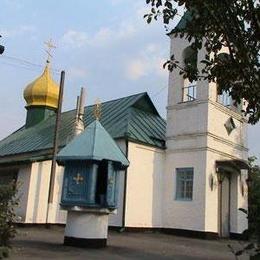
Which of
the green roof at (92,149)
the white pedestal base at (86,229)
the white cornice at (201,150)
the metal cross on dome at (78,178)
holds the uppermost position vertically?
the white cornice at (201,150)

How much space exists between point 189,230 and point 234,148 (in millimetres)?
4275

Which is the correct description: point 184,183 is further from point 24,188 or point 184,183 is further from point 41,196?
point 24,188

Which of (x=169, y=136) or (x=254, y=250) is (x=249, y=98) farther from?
(x=169, y=136)

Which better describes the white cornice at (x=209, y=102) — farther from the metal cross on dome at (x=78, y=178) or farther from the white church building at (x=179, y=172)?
the metal cross on dome at (x=78, y=178)

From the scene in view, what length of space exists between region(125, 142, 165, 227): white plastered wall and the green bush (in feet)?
42.2

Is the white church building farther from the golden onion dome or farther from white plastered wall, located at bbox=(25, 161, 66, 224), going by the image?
the golden onion dome

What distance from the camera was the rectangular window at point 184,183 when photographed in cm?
2094

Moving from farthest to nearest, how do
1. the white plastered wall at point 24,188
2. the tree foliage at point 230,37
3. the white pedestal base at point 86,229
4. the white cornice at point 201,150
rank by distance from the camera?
the white plastered wall at point 24,188 < the white cornice at point 201,150 < the white pedestal base at point 86,229 < the tree foliage at point 230,37

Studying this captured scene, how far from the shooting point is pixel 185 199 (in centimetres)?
2091

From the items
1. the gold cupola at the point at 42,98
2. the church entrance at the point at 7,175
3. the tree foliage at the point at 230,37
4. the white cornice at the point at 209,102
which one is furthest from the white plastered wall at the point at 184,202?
the tree foliage at the point at 230,37

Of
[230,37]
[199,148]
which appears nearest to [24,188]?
[199,148]

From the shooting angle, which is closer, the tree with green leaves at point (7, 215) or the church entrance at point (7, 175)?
the tree with green leaves at point (7, 215)

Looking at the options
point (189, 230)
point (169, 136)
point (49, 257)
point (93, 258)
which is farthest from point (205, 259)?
point (169, 136)

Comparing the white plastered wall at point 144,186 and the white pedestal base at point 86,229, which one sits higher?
the white plastered wall at point 144,186
